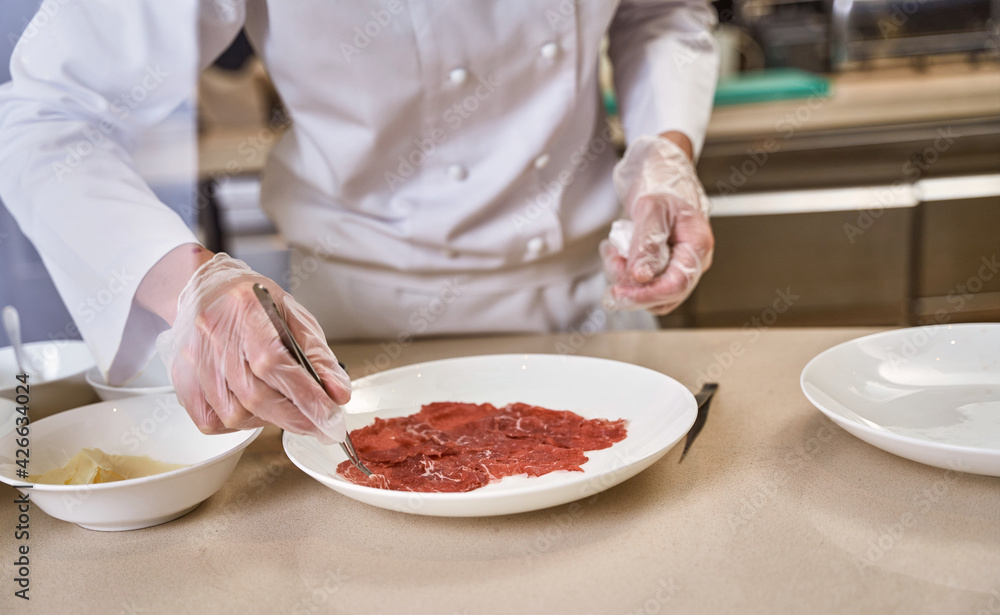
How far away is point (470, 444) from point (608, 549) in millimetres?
189

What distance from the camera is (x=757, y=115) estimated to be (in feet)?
6.61

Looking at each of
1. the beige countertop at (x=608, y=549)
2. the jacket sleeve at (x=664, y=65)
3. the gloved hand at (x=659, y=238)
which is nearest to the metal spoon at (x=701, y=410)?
the beige countertop at (x=608, y=549)

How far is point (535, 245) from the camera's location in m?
1.12

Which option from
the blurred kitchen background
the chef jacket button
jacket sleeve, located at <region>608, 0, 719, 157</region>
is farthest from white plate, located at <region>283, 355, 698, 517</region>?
the blurred kitchen background

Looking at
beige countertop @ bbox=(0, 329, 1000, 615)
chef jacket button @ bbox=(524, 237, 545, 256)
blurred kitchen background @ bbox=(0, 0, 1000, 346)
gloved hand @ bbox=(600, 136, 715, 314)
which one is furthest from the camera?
blurred kitchen background @ bbox=(0, 0, 1000, 346)

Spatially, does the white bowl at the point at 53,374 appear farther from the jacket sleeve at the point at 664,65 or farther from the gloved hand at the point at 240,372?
the jacket sleeve at the point at 664,65

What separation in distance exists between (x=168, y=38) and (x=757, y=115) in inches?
61.1

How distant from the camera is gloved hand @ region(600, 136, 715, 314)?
91 centimetres

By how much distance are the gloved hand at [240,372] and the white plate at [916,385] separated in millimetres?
407

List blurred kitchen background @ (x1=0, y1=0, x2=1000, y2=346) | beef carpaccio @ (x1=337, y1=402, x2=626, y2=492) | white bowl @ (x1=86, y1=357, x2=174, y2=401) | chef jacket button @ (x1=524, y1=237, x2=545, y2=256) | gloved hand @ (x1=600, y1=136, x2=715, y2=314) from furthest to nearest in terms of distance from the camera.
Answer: blurred kitchen background @ (x1=0, y1=0, x2=1000, y2=346) → chef jacket button @ (x1=524, y1=237, x2=545, y2=256) → gloved hand @ (x1=600, y1=136, x2=715, y2=314) → white bowl @ (x1=86, y1=357, x2=174, y2=401) → beef carpaccio @ (x1=337, y1=402, x2=626, y2=492)

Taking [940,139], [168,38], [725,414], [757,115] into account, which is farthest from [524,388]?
[940,139]

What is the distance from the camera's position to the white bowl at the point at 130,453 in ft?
1.97

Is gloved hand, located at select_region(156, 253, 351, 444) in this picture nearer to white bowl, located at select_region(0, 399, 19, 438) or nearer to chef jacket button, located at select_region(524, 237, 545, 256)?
white bowl, located at select_region(0, 399, 19, 438)

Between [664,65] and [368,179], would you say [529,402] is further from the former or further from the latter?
[664,65]
